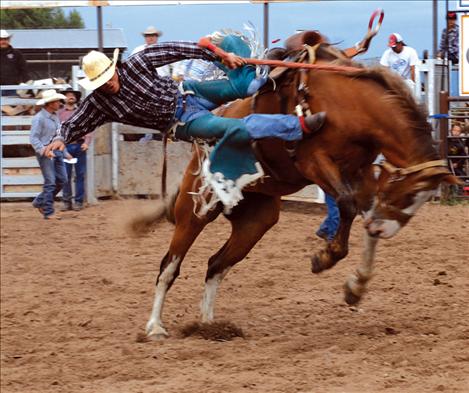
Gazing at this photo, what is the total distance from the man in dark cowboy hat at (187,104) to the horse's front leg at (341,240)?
Answer: 588 mm

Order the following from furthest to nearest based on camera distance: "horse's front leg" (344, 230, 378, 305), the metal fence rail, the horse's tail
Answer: the metal fence rail, the horse's tail, "horse's front leg" (344, 230, 378, 305)

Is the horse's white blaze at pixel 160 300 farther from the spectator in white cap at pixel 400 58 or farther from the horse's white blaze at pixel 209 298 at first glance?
the spectator in white cap at pixel 400 58

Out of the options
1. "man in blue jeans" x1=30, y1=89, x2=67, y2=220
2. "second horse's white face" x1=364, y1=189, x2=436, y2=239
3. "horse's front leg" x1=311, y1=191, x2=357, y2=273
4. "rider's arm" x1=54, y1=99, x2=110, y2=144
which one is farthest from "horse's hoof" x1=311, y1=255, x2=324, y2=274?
"man in blue jeans" x1=30, y1=89, x2=67, y2=220

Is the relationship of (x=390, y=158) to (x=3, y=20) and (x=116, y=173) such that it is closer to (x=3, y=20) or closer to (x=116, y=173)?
(x=116, y=173)

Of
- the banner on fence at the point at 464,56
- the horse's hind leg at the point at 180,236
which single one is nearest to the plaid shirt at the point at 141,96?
the horse's hind leg at the point at 180,236

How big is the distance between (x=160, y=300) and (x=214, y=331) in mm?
436

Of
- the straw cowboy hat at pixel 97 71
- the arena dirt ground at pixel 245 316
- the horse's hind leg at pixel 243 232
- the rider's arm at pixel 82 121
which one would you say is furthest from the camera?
the horse's hind leg at pixel 243 232

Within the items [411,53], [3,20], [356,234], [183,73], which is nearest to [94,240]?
[356,234]

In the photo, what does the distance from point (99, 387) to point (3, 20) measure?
27.3 m

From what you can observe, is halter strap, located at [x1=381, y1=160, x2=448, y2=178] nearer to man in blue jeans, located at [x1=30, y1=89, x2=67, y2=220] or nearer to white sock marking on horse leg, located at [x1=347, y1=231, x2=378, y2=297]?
white sock marking on horse leg, located at [x1=347, y1=231, x2=378, y2=297]

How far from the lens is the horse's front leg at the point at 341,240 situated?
5.06m

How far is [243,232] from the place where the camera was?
5.99 m

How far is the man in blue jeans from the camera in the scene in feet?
34.3

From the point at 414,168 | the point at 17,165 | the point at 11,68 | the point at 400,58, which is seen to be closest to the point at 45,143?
the point at 17,165
